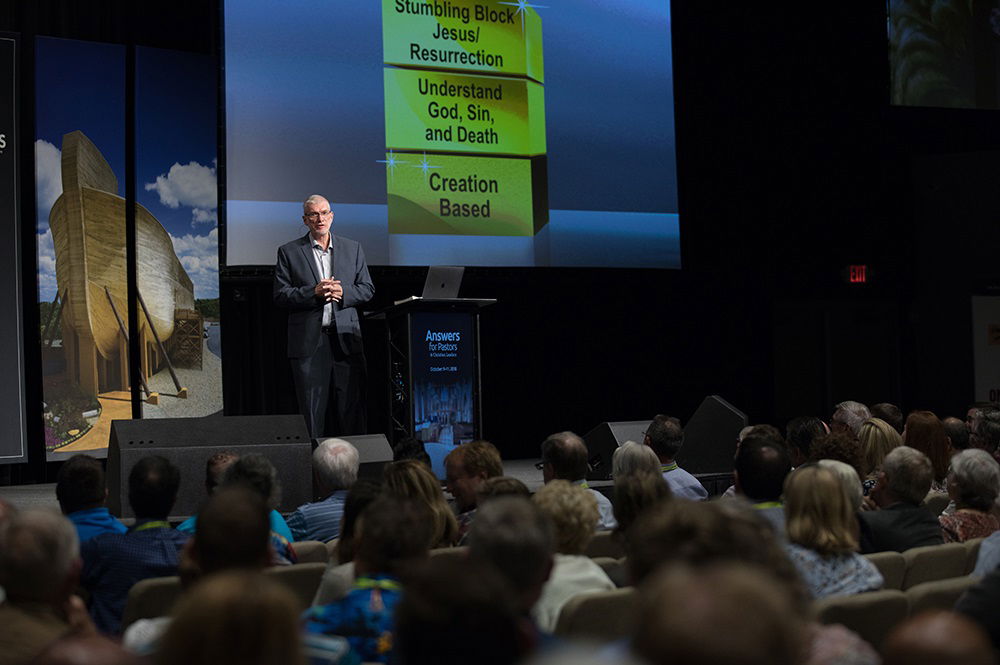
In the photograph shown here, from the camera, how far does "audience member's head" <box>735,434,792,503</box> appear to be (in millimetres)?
3654

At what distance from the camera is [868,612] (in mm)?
2406

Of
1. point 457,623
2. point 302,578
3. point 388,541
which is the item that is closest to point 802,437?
point 302,578

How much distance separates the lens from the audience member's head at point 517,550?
1.98 meters

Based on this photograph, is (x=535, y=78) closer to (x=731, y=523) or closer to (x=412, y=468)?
(x=412, y=468)

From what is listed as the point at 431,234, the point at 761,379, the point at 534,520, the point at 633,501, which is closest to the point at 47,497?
the point at 431,234

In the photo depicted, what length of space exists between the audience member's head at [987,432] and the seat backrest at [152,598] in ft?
13.9

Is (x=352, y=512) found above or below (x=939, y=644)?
below

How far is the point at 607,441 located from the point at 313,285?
1.99 meters

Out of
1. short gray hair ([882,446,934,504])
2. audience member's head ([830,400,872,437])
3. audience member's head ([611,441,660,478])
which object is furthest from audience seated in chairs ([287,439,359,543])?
audience member's head ([830,400,872,437])

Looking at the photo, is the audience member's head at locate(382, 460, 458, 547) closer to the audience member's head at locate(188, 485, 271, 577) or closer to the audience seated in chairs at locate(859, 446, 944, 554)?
the audience member's head at locate(188, 485, 271, 577)

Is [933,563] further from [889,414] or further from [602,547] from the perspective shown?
[889,414]

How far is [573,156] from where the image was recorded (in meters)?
9.03

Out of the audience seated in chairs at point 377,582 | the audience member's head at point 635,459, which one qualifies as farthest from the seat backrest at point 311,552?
the audience member's head at point 635,459

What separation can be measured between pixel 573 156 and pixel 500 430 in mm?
2441
